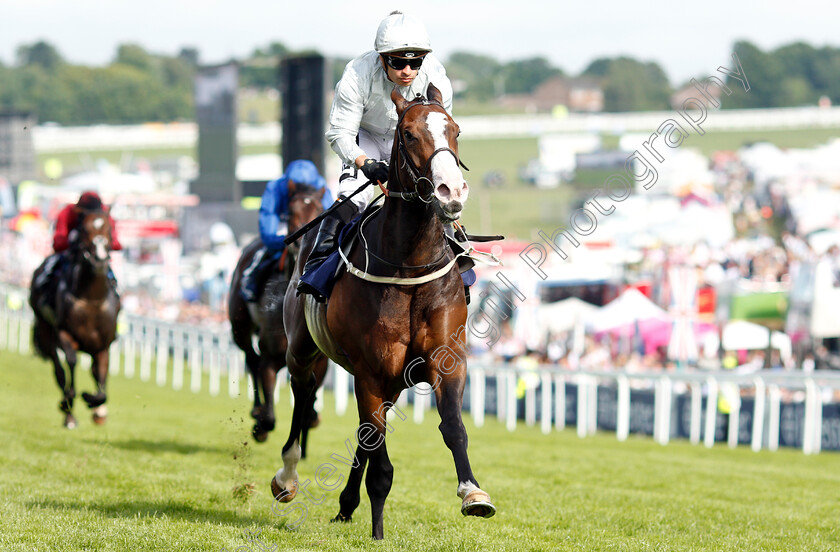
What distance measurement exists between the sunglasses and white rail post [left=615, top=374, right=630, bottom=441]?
9753mm

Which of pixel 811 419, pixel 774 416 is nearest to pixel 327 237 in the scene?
pixel 811 419

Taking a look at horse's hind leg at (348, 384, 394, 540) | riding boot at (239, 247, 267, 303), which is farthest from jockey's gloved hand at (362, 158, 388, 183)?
riding boot at (239, 247, 267, 303)

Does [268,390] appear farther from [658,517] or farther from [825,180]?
[825,180]

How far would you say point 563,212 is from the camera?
169 ft

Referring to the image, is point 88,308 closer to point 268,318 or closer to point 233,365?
point 268,318

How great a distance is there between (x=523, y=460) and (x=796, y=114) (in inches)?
2526

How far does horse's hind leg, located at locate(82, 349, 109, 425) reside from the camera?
10438 millimetres

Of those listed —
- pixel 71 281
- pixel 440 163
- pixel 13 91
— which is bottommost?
pixel 71 281

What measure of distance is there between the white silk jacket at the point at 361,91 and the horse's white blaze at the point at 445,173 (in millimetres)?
766

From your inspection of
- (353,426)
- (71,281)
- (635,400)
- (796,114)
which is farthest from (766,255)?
(796,114)

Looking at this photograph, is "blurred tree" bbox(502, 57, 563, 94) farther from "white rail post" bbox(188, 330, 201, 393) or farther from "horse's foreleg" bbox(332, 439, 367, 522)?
"horse's foreleg" bbox(332, 439, 367, 522)

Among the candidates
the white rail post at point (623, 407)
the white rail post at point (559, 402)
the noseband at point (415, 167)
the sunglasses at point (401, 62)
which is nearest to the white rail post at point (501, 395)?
the white rail post at point (559, 402)

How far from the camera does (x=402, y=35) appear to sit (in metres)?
5.28

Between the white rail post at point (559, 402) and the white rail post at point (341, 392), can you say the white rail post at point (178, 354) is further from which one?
the white rail post at point (559, 402)
